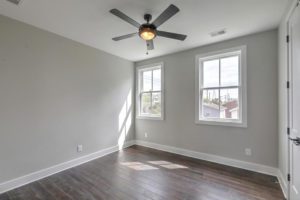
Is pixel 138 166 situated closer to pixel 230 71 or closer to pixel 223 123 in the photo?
pixel 223 123

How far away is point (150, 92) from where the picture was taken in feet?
15.4

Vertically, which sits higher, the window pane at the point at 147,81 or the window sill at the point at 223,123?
the window pane at the point at 147,81

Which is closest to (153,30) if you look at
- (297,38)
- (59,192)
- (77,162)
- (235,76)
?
(297,38)

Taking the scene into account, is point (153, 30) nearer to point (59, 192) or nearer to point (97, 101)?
point (97, 101)

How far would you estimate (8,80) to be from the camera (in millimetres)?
2406

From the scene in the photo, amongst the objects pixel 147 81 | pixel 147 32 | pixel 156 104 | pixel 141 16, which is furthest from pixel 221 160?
pixel 141 16

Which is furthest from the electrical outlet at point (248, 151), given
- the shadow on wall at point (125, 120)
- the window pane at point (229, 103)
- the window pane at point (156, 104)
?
the shadow on wall at point (125, 120)

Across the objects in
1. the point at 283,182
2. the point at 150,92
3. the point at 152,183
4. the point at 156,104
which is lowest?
the point at 152,183

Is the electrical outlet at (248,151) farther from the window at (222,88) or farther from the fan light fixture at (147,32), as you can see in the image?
the fan light fixture at (147,32)

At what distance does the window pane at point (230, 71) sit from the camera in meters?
3.24

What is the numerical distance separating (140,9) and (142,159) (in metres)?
3.06

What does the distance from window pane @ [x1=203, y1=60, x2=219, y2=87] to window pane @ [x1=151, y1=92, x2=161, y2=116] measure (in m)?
1.37

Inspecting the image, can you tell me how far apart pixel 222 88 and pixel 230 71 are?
1.29 ft

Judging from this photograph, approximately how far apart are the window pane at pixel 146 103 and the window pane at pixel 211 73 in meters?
1.74
